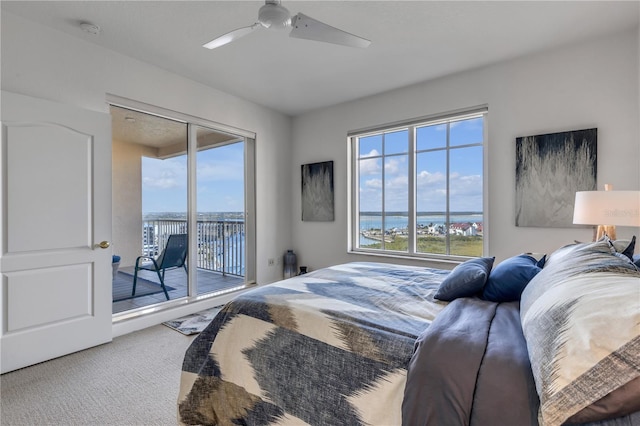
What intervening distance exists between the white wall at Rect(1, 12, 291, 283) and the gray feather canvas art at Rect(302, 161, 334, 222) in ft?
1.12

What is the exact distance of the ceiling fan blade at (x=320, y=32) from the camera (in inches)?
72.6

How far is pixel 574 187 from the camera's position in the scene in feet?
9.08

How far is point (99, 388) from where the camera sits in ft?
6.53

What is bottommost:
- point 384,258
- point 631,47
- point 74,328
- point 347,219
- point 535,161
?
point 74,328

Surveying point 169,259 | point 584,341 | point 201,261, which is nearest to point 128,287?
point 169,259

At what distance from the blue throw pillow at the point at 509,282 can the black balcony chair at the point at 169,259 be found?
3229mm

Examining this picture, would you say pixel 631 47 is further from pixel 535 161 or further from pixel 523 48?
pixel 535 161

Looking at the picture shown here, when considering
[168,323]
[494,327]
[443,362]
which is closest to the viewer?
[443,362]

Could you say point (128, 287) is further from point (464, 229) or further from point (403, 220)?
point (464, 229)

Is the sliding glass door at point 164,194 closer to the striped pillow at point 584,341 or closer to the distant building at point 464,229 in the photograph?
the distant building at point 464,229

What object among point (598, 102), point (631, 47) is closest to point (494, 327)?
point (598, 102)

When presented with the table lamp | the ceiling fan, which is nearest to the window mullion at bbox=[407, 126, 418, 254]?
the table lamp

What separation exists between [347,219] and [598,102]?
2.84 meters

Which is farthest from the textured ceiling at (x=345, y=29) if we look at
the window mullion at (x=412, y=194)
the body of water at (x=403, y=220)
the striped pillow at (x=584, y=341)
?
the striped pillow at (x=584, y=341)
